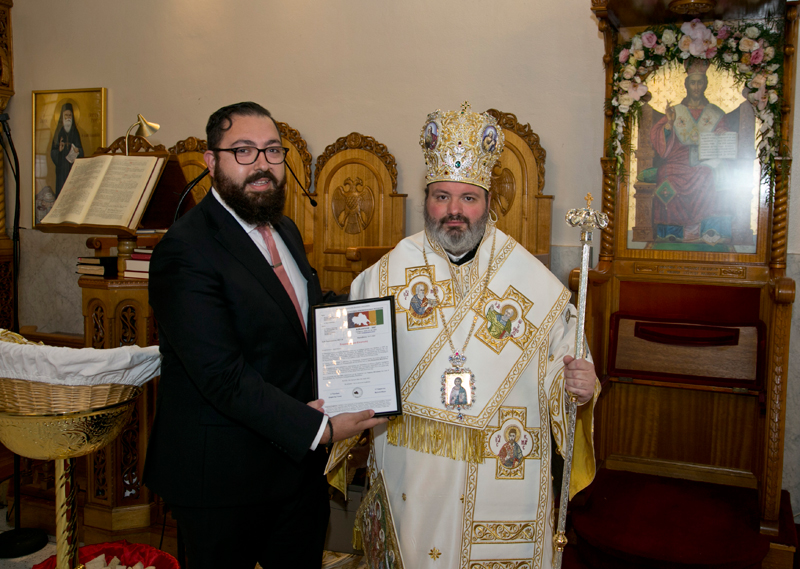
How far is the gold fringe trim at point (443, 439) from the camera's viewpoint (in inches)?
88.8

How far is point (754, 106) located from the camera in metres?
3.87

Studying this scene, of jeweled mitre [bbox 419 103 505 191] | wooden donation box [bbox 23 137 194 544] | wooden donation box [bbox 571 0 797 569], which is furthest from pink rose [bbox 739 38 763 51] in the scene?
wooden donation box [bbox 23 137 194 544]

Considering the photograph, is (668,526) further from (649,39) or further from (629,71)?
(649,39)

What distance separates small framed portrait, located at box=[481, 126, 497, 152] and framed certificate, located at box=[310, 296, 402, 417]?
2.73 ft

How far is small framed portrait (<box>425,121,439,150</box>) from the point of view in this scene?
254 cm

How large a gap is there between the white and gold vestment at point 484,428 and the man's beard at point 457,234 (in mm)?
73

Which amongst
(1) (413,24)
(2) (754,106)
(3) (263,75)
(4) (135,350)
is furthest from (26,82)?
(2) (754,106)

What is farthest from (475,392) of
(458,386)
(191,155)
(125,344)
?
(191,155)

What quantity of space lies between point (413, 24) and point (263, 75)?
145cm

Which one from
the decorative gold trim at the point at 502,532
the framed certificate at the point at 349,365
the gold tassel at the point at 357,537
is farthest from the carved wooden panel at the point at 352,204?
the decorative gold trim at the point at 502,532

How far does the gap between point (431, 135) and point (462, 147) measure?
0.62 ft

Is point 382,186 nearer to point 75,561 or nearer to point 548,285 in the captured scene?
point 548,285

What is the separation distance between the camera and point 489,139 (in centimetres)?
251

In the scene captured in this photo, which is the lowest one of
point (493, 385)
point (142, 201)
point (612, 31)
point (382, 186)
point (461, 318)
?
point (493, 385)
